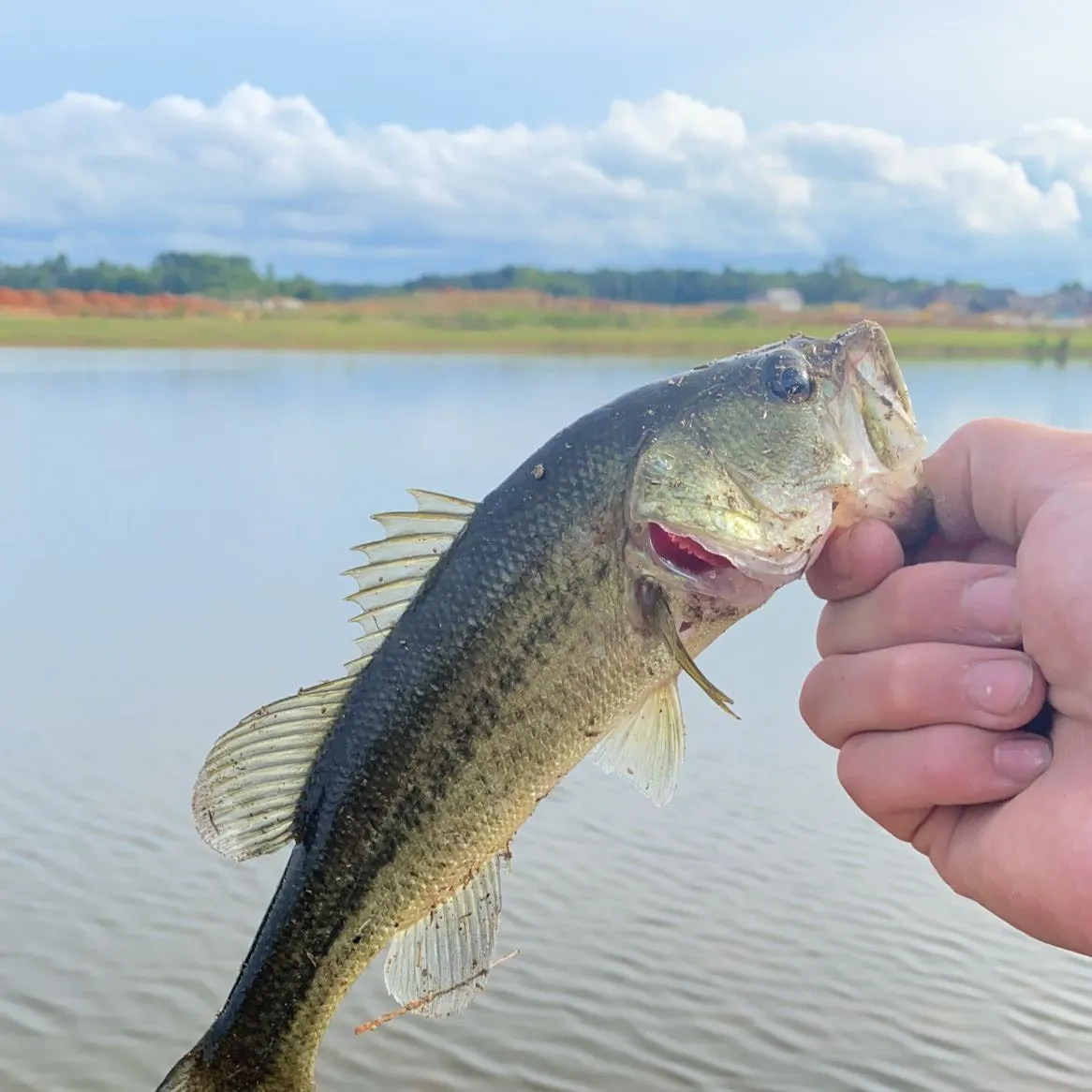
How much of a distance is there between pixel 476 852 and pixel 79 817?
629 cm

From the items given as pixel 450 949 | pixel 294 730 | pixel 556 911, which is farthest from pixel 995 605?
pixel 556 911

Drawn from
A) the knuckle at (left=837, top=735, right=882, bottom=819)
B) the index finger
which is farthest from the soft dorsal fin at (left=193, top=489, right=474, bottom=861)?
the knuckle at (left=837, top=735, right=882, bottom=819)

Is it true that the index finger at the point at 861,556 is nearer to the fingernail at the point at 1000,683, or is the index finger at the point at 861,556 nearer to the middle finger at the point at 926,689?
the middle finger at the point at 926,689

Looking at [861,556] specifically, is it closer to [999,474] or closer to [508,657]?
[999,474]

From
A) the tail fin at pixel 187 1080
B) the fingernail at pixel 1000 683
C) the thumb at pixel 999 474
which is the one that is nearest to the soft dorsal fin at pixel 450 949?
the tail fin at pixel 187 1080

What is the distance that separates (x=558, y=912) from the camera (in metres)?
7.92

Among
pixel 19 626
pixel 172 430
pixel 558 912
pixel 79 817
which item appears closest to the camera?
pixel 558 912

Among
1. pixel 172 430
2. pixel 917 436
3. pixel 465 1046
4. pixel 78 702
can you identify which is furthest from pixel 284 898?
pixel 172 430

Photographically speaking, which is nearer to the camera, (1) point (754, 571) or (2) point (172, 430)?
(1) point (754, 571)

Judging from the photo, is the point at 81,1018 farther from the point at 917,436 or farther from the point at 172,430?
the point at 172,430

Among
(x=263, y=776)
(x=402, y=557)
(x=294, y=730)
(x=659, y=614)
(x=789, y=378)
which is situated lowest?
(x=263, y=776)

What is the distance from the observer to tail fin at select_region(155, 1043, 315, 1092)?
3.44 m

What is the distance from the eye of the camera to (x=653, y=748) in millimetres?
3488

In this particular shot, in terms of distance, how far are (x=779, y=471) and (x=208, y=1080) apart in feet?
7.51
